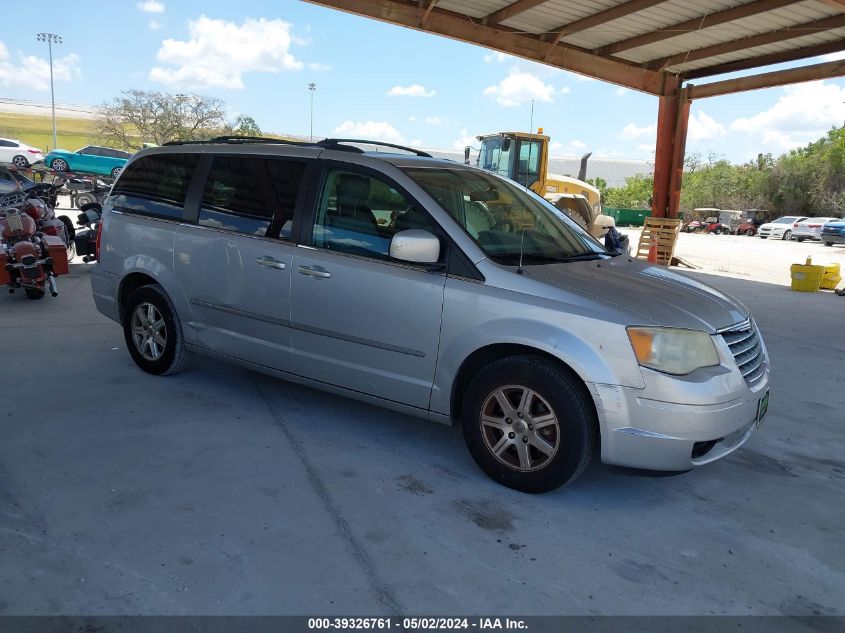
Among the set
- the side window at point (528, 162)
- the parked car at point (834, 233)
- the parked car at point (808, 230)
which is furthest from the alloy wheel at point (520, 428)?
the parked car at point (808, 230)

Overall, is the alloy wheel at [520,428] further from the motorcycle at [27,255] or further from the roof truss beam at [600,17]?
the roof truss beam at [600,17]

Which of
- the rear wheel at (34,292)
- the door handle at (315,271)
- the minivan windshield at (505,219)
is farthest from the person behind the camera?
the rear wheel at (34,292)

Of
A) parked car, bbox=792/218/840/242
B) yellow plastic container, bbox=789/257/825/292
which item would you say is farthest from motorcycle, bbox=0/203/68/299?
parked car, bbox=792/218/840/242

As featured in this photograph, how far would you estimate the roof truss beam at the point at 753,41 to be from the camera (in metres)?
10.8

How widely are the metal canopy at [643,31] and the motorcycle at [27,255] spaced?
18.2 feet

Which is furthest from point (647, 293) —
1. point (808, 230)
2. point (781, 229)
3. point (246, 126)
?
point (246, 126)

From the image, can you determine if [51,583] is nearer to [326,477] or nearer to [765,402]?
[326,477]

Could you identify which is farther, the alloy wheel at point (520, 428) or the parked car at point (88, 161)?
the parked car at point (88, 161)

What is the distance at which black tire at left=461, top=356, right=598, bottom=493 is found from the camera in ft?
10.9

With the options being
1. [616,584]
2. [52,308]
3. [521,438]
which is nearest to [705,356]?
[521,438]

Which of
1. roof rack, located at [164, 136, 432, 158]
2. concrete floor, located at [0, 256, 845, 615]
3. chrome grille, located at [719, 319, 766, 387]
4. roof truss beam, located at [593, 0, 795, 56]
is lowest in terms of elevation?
concrete floor, located at [0, 256, 845, 615]

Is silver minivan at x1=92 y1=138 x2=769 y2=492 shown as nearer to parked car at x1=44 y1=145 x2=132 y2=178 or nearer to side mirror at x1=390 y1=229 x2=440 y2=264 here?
side mirror at x1=390 y1=229 x2=440 y2=264

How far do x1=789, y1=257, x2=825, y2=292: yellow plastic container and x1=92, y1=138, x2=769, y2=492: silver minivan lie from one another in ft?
32.9

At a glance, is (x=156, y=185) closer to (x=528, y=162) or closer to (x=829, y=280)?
(x=528, y=162)
